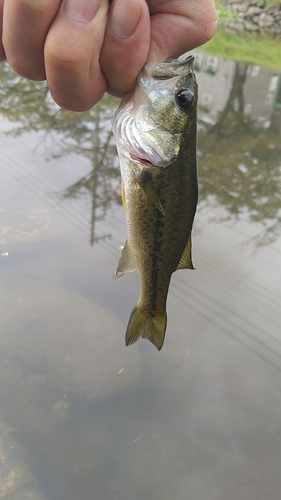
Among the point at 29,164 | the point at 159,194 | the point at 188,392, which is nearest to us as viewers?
the point at 159,194

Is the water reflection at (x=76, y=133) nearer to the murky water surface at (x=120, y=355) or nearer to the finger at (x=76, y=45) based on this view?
the murky water surface at (x=120, y=355)

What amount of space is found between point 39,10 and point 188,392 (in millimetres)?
3069

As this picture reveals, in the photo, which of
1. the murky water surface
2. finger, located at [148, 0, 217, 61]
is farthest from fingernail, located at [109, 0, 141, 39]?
the murky water surface

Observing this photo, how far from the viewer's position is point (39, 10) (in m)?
0.85

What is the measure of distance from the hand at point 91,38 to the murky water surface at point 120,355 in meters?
2.64

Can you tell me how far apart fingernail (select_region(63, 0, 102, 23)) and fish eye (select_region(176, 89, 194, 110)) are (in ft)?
1.64

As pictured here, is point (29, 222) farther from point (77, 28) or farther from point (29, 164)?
point (77, 28)

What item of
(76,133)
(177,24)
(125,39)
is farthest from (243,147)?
(125,39)

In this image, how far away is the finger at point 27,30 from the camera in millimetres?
847

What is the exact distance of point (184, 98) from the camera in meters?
1.34

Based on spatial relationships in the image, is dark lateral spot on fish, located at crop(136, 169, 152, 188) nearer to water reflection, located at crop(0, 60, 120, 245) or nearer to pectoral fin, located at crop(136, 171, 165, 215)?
pectoral fin, located at crop(136, 171, 165, 215)

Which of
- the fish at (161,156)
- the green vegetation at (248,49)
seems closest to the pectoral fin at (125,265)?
the fish at (161,156)

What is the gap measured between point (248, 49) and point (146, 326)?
633 inches

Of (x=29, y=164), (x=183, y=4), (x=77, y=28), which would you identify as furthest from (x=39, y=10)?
(x=29, y=164)
